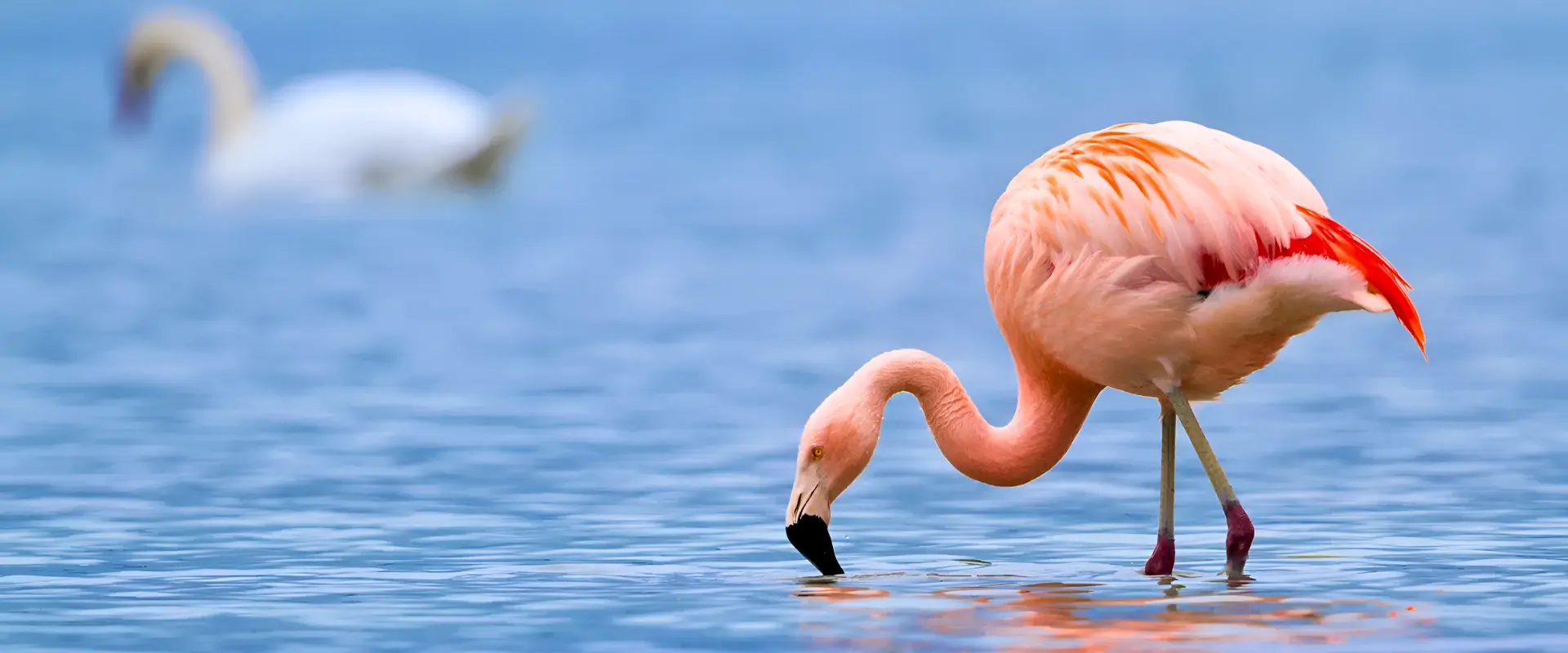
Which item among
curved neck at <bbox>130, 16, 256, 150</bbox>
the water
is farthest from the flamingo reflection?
curved neck at <bbox>130, 16, 256, 150</bbox>

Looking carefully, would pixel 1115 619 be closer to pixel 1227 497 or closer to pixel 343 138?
pixel 1227 497

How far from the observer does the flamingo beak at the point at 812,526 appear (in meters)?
7.06

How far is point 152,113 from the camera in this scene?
3853cm

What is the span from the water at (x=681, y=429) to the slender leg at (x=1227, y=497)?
0.09m

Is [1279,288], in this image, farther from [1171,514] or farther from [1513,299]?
[1513,299]

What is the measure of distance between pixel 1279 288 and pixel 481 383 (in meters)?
6.29

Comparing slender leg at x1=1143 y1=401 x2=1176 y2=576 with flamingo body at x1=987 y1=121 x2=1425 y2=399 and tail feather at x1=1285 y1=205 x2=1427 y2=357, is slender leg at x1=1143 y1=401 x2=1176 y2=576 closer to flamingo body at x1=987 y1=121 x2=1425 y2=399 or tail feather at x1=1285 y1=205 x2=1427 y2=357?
flamingo body at x1=987 y1=121 x2=1425 y2=399

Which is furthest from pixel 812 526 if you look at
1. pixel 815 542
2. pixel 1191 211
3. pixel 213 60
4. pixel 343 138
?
pixel 213 60

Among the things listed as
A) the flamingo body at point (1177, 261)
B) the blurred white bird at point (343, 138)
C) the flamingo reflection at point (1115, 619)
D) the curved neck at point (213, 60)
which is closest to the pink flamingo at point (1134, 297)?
the flamingo body at point (1177, 261)

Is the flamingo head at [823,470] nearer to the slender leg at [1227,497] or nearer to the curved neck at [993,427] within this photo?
the curved neck at [993,427]

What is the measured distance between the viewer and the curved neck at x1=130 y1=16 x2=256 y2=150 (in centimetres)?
A: 2162

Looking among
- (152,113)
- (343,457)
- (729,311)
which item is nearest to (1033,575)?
(343,457)

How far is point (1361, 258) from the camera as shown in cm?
682

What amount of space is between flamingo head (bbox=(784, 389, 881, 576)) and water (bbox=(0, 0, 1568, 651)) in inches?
6.3
